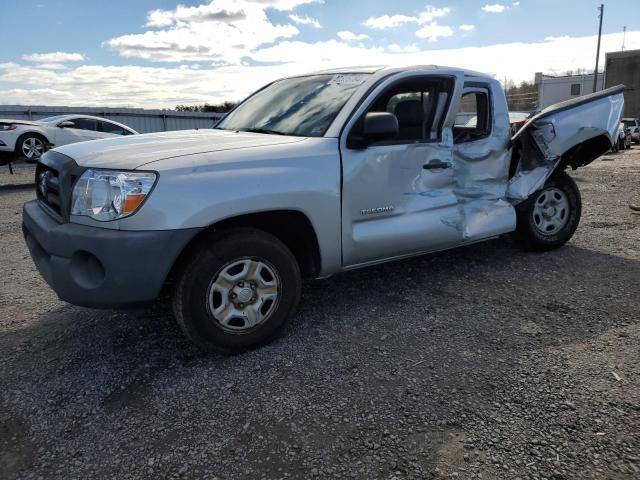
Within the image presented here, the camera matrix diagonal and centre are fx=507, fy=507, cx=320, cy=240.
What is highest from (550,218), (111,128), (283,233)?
(111,128)

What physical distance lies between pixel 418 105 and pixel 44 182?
112 inches

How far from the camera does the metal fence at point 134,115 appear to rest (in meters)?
19.5

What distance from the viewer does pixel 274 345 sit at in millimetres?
3330

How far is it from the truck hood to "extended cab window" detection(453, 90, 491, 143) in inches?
69.1

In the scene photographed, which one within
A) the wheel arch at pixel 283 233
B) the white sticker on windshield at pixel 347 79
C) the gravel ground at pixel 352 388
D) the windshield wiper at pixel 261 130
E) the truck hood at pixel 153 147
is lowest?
the gravel ground at pixel 352 388

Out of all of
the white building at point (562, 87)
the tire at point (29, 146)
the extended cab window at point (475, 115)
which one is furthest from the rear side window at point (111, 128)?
the white building at point (562, 87)

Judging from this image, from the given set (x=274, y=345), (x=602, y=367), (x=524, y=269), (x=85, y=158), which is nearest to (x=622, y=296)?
(x=524, y=269)

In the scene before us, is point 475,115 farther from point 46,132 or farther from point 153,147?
point 46,132

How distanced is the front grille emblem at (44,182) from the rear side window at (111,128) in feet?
35.0

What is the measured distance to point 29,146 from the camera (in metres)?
12.2

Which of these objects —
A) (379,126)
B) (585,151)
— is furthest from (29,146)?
(585,151)

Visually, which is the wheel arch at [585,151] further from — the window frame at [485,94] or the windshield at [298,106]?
the windshield at [298,106]

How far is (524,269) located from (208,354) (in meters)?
3.09

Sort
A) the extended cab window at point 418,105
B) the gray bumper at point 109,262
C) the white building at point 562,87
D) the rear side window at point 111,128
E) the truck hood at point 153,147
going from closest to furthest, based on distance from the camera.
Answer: the gray bumper at point 109,262
the truck hood at point 153,147
the extended cab window at point 418,105
the rear side window at point 111,128
the white building at point 562,87
